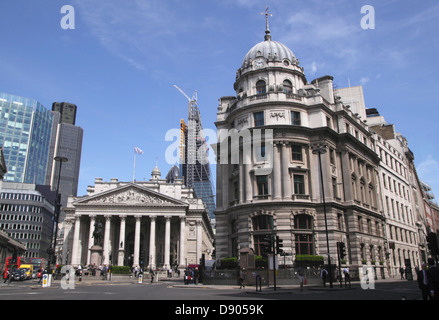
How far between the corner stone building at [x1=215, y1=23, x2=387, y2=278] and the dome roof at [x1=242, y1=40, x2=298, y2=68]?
135mm

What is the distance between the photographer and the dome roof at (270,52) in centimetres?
4981

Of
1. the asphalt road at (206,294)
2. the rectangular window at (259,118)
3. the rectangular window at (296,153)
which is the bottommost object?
the asphalt road at (206,294)

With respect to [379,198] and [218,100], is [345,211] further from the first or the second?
[218,100]

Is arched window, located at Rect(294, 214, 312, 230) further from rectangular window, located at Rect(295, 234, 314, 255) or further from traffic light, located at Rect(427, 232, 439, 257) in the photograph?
traffic light, located at Rect(427, 232, 439, 257)

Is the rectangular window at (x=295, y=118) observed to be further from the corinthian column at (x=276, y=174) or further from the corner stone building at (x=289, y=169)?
the corinthian column at (x=276, y=174)

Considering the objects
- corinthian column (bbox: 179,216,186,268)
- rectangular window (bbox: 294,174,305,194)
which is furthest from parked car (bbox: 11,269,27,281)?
rectangular window (bbox: 294,174,305,194)

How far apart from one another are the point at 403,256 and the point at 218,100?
3927 cm

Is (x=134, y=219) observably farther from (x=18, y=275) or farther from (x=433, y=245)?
(x=433, y=245)

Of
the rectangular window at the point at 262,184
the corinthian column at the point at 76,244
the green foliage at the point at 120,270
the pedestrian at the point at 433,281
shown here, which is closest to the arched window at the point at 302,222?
the rectangular window at the point at 262,184

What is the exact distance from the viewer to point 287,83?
1901 inches

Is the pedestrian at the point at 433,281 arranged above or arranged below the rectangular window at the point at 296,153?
below

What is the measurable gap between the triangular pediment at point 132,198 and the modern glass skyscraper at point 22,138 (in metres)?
115

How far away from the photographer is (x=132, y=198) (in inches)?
3270

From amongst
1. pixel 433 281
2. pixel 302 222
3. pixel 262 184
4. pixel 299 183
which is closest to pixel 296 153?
pixel 299 183
